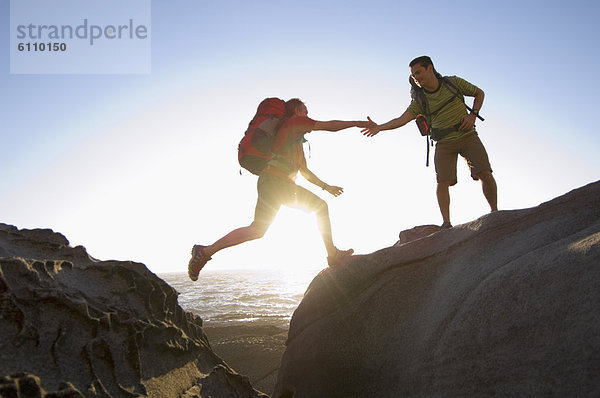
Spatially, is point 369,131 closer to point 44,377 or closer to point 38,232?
point 38,232

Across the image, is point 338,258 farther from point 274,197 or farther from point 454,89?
point 454,89

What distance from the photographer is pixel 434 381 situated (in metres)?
2.40

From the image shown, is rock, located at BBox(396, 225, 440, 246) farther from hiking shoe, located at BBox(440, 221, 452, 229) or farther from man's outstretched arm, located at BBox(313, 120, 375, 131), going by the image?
man's outstretched arm, located at BBox(313, 120, 375, 131)

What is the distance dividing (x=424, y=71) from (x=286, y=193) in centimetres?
218

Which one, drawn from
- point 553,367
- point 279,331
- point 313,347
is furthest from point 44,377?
point 279,331

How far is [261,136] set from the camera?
11.8 feet

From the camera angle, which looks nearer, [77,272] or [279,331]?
[77,272]

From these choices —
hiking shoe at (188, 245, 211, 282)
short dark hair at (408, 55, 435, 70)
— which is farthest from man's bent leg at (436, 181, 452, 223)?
hiking shoe at (188, 245, 211, 282)

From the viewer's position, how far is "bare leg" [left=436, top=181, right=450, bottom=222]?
457 cm

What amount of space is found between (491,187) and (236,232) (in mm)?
2936

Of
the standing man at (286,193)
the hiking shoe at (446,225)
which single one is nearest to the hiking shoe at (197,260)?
the standing man at (286,193)

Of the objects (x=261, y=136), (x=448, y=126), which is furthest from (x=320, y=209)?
(x=448, y=126)

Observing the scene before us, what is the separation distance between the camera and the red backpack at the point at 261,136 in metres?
3.63

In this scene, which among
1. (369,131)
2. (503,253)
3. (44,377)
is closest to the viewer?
(44,377)
